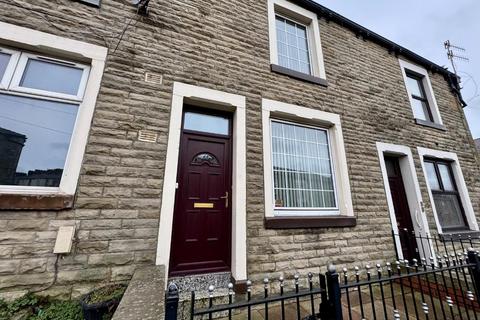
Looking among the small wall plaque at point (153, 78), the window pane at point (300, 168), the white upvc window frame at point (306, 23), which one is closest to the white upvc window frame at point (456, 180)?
the window pane at point (300, 168)

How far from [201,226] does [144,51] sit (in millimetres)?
2911

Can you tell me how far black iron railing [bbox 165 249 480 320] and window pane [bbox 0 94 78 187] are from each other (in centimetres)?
240

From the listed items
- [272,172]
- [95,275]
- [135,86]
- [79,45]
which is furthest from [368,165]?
[79,45]

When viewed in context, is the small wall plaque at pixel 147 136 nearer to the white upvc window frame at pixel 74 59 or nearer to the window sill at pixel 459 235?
the white upvc window frame at pixel 74 59

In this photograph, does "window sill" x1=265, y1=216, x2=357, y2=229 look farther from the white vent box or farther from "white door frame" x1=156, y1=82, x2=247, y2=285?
the white vent box

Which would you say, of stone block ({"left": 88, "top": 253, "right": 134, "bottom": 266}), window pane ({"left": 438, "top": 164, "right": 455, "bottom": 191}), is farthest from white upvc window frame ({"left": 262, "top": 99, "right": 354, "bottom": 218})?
window pane ({"left": 438, "top": 164, "right": 455, "bottom": 191})

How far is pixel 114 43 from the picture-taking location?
127 inches

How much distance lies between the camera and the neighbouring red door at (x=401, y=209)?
16.3ft

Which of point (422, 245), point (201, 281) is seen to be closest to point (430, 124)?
point (422, 245)

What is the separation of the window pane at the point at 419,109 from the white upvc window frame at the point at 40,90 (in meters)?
8.17

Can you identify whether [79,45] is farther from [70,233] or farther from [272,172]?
[272,172]

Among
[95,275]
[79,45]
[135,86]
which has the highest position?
[79,45]

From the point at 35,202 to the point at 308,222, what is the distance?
379 centimetres

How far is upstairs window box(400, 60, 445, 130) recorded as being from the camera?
6539mm
